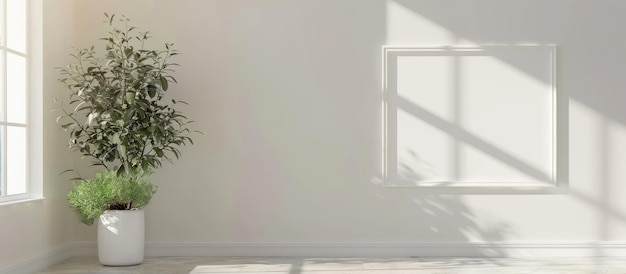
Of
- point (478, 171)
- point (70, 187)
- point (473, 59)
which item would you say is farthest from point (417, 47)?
point (70, 187)

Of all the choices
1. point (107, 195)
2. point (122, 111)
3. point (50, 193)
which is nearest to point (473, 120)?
point (122, 111)

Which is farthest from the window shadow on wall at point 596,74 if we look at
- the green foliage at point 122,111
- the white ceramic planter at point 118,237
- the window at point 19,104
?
the window at point 19,104

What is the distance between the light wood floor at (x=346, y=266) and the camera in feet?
17.7

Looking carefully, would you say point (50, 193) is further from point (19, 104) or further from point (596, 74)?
point (596, 74)

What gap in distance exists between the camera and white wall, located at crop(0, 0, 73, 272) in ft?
17.1

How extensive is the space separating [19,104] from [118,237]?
1.05 metres

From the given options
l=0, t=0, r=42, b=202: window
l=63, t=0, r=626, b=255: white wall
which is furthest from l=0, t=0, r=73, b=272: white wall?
l=63, t=0, r=626, b=255: white wall

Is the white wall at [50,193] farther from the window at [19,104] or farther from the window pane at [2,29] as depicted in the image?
the window pane at [2,29]

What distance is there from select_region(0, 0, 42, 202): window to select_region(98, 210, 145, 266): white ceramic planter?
19.3 inches

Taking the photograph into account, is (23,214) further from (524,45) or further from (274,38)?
(524,45)

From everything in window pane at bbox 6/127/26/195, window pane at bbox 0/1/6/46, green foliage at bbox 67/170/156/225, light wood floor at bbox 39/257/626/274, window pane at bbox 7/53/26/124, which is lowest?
light wood floor at bbox 39/257/626/274

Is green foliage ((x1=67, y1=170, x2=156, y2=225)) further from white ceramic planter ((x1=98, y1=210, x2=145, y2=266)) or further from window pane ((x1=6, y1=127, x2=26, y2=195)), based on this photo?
window pane ((x1=6, y1=127, x2=26, y2=195))

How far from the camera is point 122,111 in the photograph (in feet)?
18.1

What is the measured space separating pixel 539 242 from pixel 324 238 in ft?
4.96
